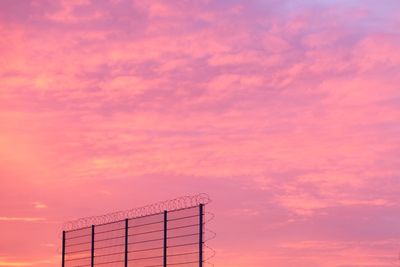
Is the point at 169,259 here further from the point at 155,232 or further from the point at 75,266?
the point at 75,266

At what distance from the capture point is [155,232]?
50.9 m

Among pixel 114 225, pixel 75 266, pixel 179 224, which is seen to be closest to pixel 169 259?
pixel 179 224

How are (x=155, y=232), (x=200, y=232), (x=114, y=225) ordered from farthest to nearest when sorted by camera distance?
(x=114, y=225)
(x=155, y=232)
(x=200, y=232)

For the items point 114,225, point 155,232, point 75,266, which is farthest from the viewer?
point 75,266

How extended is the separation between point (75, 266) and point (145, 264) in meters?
9.93

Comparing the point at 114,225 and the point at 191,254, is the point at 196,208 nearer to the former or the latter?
the point at 191,254

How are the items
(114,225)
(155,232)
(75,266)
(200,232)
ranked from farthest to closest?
(75,266) → (114,225) → (155,232) → (200,232)

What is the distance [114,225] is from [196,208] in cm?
1068

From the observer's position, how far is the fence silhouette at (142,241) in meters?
46.8

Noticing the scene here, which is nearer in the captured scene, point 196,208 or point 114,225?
point 196,208

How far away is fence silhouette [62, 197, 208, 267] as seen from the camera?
153ft

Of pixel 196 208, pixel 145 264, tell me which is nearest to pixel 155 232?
pixel 145 264

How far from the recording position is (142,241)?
52406mm

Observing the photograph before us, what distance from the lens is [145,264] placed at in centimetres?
5131
